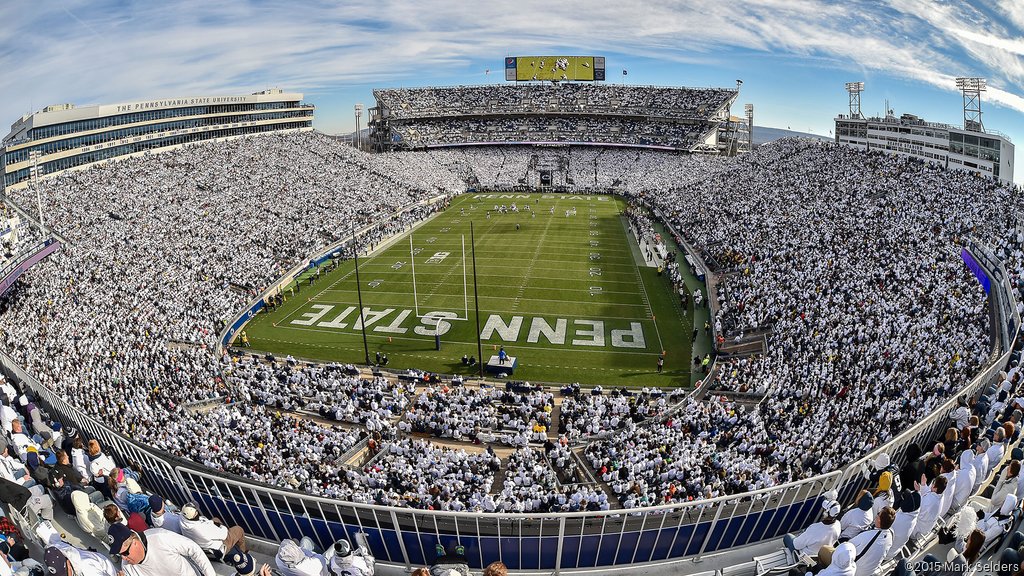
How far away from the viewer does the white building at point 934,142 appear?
44.3 metres

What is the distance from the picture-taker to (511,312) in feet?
107

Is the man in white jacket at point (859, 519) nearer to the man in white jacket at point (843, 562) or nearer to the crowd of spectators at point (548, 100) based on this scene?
the man in white jacket at point (843, 562)

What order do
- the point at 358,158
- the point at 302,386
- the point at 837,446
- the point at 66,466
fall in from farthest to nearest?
the point at 358,158 → the point at 302,386 → the point at 837,446 → the point at 66,466

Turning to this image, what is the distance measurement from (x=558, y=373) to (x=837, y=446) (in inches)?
470

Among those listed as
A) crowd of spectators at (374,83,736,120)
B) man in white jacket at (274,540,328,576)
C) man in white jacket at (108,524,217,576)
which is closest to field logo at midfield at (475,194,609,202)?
crowd of spectators at (374,83,736,120)

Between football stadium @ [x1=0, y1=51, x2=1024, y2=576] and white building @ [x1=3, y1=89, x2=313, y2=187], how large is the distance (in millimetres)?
351

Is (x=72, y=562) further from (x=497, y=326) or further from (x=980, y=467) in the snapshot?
(x=497, y=326)

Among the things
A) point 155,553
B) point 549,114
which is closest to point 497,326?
point 155,553

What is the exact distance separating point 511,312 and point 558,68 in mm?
75619

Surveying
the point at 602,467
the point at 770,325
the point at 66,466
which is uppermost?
the point at 66,466

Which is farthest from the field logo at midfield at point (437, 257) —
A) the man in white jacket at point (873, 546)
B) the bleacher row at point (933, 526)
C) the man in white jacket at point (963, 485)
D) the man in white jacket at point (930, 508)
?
the man in white jacket at point (873, 546)

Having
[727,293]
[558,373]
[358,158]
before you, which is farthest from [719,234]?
[358,158]

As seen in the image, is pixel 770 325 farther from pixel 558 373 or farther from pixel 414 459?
pixel 414 459

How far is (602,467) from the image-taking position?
1623cm
